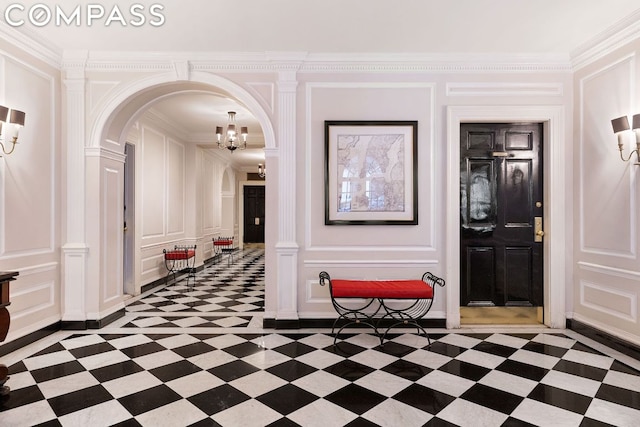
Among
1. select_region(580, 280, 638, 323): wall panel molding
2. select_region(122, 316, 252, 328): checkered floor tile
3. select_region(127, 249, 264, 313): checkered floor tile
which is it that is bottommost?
select_region(127, 249, 264, 313): checkered floor tile

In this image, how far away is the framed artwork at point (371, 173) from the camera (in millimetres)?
4012

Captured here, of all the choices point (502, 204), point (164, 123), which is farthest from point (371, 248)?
point (164, 123)

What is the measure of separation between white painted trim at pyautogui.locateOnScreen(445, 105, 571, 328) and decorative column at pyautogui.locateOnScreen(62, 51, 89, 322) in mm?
4110

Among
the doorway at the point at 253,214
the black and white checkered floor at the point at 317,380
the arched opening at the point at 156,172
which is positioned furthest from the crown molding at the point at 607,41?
the doorway at the point at 253,214

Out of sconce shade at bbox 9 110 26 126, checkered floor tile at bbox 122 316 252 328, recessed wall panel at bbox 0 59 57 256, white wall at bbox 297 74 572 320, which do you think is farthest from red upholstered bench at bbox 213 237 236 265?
sconce shade at bbox 9 110 26 126

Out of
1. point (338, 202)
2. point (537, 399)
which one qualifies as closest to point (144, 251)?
Result: point (338, 202)

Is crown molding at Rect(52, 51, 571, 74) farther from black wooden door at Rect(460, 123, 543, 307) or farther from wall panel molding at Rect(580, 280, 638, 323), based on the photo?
wall panel molding at Rect(580, 280, 638, 323)

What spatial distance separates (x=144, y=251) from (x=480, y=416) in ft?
17.9

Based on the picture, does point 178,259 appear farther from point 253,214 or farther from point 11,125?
point 253,214

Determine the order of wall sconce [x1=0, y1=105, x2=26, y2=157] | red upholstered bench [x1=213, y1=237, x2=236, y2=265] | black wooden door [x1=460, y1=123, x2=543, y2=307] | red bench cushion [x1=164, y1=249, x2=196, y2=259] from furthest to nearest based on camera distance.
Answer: red upholstered bench [x1=213, y1=237, x2=236, y2=265] < red bench cushion [x1=164, y1=249, x2=196, y2=259] < black wooden door [x1=460, y1=123, x2=543, y2=307] < wall sconce [x1=0, y1=105, x2=26, y2=157]

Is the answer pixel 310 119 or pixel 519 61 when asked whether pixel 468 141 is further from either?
pixel 310 119

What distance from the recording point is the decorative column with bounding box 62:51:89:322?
3938 millimetres

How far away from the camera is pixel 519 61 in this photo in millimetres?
4000

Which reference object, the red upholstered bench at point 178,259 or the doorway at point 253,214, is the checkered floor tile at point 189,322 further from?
the doorway at point 253,214
